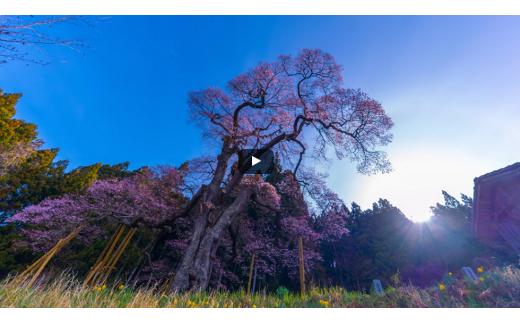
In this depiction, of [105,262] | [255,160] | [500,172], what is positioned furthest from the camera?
[255,160]

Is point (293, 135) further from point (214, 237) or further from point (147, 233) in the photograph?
point (147, 233)

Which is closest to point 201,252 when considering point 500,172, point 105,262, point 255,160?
point 105,262

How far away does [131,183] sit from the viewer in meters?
11.7

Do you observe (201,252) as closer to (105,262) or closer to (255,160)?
(105,262)

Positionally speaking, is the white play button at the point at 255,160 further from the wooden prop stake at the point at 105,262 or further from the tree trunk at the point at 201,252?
the wooden prop stake at the point at 105,262

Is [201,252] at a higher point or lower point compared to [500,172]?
lower

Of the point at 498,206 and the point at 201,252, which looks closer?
the point at 201,252

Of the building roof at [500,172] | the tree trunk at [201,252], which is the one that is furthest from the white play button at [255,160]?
the building roof at [500,172]

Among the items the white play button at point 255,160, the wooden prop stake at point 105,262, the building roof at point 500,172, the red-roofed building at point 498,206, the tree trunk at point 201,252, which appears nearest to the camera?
the building roof at point 500,172

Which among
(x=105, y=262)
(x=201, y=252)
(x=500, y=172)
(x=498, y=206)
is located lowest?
(x=105, y=262)

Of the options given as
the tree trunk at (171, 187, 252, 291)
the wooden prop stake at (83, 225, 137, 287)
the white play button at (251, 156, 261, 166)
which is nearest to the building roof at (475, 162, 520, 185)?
the white play button at (251, 156, 261, 166)

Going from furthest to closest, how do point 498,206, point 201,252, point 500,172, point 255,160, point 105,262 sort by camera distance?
point 255,160 < point 105,262 < point 498,206 < point 201,252 < point 500,172

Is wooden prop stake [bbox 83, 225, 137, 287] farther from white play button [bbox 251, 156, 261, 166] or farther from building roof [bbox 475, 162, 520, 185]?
building roof [bbox 475, 162, 520, 185]

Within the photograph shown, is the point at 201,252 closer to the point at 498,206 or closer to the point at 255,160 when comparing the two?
the point at 255,160
